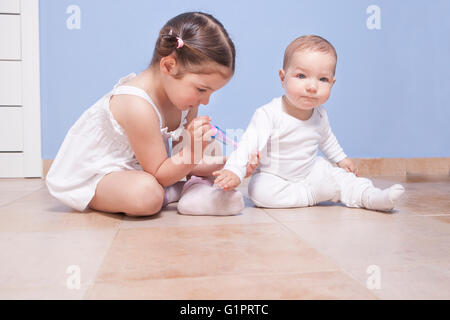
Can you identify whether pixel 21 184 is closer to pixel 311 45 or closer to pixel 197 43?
pixel 197 43

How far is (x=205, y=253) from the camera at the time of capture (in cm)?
61

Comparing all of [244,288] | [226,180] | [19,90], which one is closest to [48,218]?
[226,180]

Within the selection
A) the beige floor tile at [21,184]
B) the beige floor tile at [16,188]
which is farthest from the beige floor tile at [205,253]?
the beige floor tile at [21,184]

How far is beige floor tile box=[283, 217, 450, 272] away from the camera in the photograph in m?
0.58

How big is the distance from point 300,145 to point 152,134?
0.39 m

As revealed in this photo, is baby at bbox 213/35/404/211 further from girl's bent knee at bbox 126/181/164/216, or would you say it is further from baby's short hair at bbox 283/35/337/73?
girl's bent knee at bbox 126/181/164/216

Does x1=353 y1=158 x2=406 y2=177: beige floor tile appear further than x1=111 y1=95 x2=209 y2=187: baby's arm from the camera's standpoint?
Yes

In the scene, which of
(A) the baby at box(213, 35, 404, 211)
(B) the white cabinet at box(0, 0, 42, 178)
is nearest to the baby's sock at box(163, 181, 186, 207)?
(A) the baby at box(213, 35, 404, 211)

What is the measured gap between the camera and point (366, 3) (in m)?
1.73

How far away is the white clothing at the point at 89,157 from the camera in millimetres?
937

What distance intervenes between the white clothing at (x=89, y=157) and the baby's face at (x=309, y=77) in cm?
33

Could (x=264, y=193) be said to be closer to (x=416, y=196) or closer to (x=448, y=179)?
(x=416, y=196)

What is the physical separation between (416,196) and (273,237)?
25.3 inches

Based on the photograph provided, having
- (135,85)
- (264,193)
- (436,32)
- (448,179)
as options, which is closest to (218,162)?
(264,193)
